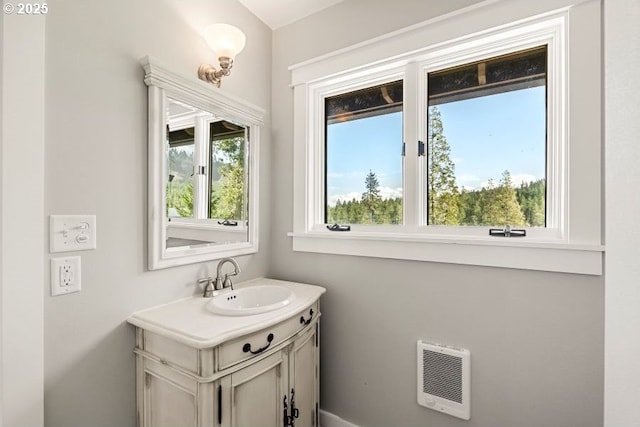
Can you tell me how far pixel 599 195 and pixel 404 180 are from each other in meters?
0.77

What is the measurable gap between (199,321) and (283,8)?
1793mm

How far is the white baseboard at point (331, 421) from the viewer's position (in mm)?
1677

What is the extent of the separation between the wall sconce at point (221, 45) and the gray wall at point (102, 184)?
5.4 inches

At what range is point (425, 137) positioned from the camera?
1.54 m

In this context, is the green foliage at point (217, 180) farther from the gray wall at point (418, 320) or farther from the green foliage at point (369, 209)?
the green foliage at point (369, 209)

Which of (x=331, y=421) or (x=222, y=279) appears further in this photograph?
(x=331, y=421)

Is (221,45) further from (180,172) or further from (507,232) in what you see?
(507,232)

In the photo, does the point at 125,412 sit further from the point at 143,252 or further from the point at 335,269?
the point at 335,269

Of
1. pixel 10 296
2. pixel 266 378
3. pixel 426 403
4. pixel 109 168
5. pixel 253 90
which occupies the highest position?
pixel 253 90

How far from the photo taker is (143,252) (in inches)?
49.9

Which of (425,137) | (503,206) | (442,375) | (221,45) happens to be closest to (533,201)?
(503,206)
